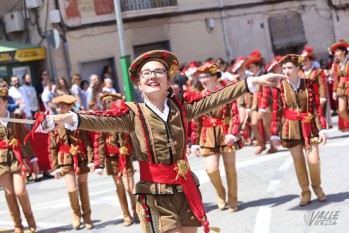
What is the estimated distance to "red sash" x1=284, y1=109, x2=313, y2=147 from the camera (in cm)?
916

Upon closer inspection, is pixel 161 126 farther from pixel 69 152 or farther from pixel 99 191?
pixel 99 191

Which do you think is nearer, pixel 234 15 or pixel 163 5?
pixel 163 5

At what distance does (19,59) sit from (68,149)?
11864mm

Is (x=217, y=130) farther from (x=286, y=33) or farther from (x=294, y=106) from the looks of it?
(x=286, y=33)

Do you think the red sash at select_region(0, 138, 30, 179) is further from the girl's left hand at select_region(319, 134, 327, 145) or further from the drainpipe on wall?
the drainpipe on wall

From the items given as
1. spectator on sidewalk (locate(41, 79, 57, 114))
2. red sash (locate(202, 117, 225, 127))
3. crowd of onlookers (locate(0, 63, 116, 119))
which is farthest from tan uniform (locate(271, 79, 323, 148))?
spectator on sidewalk (locate(41, 79, 57, 114))

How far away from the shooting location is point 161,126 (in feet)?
19.4

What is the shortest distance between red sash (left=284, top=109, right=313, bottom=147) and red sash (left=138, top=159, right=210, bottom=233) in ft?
11.5

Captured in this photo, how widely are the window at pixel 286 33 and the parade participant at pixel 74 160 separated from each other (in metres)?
20.1

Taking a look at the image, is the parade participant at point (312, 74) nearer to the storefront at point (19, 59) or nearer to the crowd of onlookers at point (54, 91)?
the crowd of onlookers at point (54, 91)

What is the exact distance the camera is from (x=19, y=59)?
69.7 ft

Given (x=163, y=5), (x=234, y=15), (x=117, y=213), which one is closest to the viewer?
(x=117, y=213)

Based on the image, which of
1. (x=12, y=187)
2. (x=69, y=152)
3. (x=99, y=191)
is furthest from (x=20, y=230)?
(x=99, y=191)

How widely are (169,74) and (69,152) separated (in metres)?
4.21
